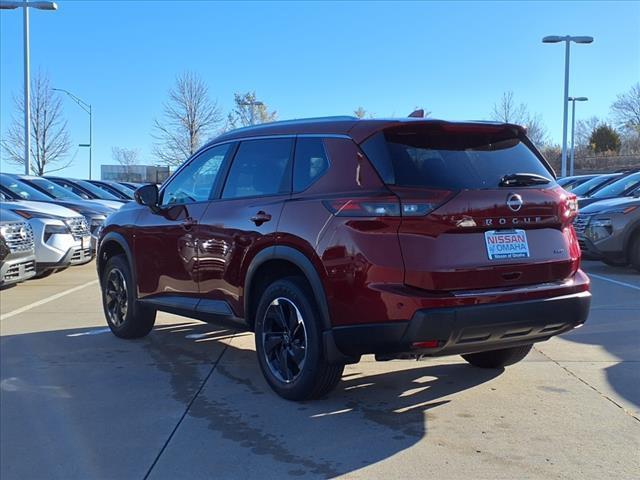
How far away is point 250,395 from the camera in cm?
456

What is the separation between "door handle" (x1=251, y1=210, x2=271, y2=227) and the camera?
435 cm

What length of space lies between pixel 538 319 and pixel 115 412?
2816mm

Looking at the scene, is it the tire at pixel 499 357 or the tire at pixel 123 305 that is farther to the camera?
the tire at pixel 123 305

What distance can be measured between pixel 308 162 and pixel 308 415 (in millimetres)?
1684

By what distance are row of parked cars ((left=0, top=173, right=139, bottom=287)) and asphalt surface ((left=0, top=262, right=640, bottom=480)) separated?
9.07ft

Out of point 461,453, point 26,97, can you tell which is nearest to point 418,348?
point 461,453

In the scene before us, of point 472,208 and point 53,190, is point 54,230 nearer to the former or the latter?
point 53,190

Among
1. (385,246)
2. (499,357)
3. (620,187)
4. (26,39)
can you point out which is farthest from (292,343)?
(26,39)

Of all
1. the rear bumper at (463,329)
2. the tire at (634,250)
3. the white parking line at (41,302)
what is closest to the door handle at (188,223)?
the rear bumper at (463,329)

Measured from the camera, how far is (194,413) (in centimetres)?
421

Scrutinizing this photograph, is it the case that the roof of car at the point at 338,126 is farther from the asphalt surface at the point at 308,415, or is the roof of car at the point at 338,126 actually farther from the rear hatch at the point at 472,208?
the asphalt surface at the point at 308,415

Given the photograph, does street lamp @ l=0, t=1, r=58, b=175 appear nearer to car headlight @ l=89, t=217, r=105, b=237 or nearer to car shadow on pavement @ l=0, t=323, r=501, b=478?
car headlight @ l=89, t=217, r=105, b=237

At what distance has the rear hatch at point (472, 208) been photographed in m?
3.61

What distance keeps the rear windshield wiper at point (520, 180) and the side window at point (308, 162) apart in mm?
1128
